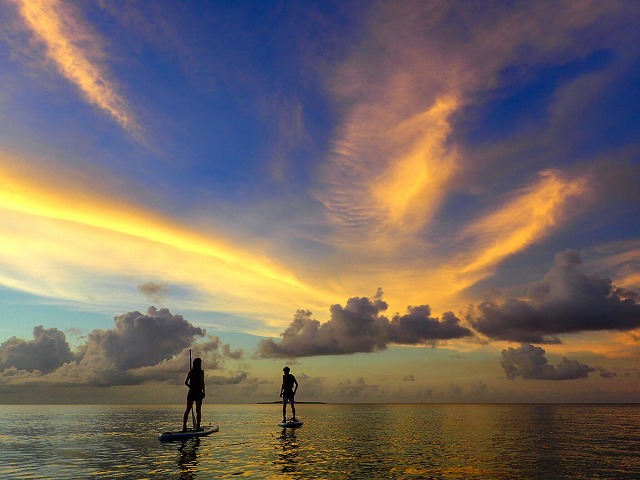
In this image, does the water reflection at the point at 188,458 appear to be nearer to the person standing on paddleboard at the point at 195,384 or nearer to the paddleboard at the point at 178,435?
the paddleboard at the point at 178,435

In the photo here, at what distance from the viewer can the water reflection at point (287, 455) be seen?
770 inches

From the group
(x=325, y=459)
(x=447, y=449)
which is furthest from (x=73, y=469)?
(x=447, y=449)

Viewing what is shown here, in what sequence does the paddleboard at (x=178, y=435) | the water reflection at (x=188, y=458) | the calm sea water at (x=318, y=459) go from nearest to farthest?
1. the water reflection at (x=188, y=458)
2. the calm sea water at (x=318, y=459)
3. the paddleboard at (x=178, y=435)

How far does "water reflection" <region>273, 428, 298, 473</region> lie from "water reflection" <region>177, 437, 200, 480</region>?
340cm

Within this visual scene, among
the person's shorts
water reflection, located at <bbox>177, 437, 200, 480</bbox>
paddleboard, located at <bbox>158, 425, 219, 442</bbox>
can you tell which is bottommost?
water reflection, located at <bbox>177, 437, 200, 480</bbox>

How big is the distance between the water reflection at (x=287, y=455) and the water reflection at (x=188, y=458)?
11.2 ft

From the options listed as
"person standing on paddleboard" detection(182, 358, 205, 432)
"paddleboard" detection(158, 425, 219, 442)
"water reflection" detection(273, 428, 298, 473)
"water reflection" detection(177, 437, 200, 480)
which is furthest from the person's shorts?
"water reflection" detection(273, 428, 298, 473)

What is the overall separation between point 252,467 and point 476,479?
28.6 ft

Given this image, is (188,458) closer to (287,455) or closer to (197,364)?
(287,455)

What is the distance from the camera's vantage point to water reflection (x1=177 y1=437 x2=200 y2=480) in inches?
710

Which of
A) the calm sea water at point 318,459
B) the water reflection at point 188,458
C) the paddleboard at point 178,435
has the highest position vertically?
the paddleboard at point 178,435

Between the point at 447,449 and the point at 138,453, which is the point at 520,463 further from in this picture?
the point at 138,453

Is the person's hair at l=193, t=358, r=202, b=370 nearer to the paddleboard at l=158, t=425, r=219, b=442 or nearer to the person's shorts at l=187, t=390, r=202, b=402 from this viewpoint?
the person's shorts at l=187, t=390, r=202, b=402

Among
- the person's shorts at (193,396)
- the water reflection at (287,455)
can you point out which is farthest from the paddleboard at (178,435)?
the water reflection at (287,455)
